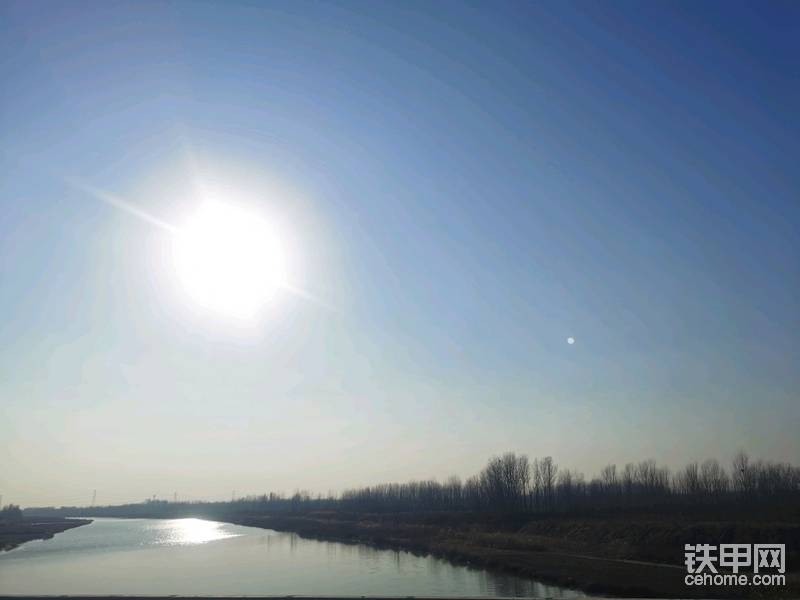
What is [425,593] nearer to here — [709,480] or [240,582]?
[240,582]

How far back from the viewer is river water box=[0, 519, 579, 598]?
29.6 metres

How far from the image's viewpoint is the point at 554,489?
104 m

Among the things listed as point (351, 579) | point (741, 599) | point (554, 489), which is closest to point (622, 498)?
point (554, 489)

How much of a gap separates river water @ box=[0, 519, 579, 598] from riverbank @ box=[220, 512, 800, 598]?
5.88ft

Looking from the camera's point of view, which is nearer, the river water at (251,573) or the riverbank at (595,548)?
the riverbank at (595,548)

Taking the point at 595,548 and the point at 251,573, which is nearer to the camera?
the point at 251,573

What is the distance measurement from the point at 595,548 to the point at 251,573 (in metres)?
22.6

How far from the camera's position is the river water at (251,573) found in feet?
97.1

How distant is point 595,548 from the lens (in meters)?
39.8

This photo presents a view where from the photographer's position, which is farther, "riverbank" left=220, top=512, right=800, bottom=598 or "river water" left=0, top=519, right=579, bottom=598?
"river water" left=0, top=519, right=579, bottom=598

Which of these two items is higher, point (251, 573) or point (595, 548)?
point (595, 548)

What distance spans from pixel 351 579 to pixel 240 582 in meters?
6.19

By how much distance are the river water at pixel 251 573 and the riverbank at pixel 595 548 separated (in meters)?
1.79

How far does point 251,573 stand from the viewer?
1473 inches
